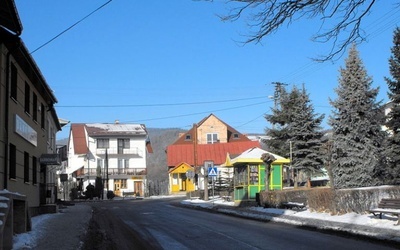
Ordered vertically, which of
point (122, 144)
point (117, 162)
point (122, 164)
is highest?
point (122, 144)

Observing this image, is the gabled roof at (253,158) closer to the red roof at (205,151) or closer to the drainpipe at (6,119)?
the drainpipe at (6,119)

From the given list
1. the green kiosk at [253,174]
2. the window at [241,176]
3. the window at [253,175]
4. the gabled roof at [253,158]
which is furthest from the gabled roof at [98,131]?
the window at [253,175]

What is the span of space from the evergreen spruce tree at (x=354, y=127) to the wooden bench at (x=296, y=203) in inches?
331

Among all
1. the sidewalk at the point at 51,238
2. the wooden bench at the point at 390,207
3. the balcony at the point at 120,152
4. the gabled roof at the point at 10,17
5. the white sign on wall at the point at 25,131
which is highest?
the gabled roof at the point at 10,17

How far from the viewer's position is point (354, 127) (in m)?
32.1

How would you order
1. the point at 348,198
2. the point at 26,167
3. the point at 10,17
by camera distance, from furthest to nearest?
the point at 26,167 → the point at 348,198 → the point at 10,17

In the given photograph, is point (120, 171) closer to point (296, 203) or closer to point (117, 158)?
point (117, 158)

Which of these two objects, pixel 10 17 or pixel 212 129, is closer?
pixel 10 17

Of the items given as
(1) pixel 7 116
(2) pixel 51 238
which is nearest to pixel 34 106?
(1) pixel 7 116

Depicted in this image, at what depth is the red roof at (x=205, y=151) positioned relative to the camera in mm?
72312

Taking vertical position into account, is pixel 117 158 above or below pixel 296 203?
above

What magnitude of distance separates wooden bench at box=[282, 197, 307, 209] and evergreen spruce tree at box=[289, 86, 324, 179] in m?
19.1

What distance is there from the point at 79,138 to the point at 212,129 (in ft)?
73.9

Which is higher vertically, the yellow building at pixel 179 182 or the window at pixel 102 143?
the window at pixel 102 143
